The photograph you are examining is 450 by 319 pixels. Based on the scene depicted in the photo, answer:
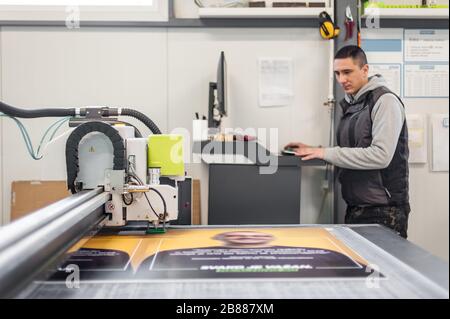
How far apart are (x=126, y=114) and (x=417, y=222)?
181 cm

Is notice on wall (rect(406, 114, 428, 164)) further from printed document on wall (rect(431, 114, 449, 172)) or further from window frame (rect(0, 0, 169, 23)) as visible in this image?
window frame (rect(0, 0, 169, 23))

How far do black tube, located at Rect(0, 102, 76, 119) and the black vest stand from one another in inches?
48.5

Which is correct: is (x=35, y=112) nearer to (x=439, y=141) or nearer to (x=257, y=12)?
(x=257, y=12)

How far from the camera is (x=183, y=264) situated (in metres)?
0.96

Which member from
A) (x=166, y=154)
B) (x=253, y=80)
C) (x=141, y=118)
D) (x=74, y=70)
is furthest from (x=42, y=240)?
(x=253, y=80)

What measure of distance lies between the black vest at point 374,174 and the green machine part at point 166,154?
98 cm

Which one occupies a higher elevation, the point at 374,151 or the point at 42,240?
the point at 374,151

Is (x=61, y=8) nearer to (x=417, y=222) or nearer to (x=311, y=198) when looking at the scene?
(x=311, y=198)

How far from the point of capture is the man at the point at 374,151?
188cm

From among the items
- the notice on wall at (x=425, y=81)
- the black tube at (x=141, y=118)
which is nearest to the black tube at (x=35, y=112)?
the black tube at (x=141, y=118)

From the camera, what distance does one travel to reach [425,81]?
2.45 metres

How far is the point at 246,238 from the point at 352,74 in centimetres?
107
